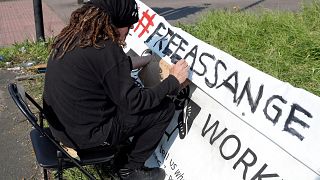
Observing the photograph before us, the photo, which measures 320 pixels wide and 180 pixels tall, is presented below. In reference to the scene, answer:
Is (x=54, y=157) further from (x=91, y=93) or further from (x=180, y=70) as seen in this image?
(x=180, y=70)

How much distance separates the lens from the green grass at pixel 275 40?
12.4 feet

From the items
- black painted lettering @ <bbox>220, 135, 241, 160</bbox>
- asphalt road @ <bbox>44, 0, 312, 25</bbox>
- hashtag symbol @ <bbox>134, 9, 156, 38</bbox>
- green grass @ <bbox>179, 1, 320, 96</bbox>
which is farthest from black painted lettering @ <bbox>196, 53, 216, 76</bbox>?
asphalt road @ <bbox>44, 0, 312, 25</bbox>

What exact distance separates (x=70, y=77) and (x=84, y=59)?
0.13 meters

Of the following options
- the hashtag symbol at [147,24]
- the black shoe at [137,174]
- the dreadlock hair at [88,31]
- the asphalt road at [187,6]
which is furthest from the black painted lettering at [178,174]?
the asphalt road at [187,6]

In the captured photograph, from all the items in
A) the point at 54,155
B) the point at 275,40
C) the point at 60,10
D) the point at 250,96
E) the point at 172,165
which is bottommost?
the point at 60,10

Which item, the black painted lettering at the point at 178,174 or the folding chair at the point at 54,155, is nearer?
the folding chair at the point at 54,155

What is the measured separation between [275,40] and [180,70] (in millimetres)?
2065

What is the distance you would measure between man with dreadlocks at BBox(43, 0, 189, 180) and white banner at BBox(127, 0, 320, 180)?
0.24 metres

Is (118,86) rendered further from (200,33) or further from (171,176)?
→ (200,33)

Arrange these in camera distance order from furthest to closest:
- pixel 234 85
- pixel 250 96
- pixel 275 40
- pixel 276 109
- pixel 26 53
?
pixel 26 53 < pixel 275 40 < pixel 234 85 < pixel 250 96 < pixel 276 109

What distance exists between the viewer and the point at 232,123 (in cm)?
239

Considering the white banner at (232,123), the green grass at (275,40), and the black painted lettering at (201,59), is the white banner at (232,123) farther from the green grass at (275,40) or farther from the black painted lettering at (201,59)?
the green grass at (275,40)

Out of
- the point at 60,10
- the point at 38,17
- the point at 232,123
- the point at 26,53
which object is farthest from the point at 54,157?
the point at 60,10

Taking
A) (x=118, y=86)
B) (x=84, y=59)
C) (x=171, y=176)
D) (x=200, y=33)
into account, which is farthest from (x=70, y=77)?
(x=200, y=33)
